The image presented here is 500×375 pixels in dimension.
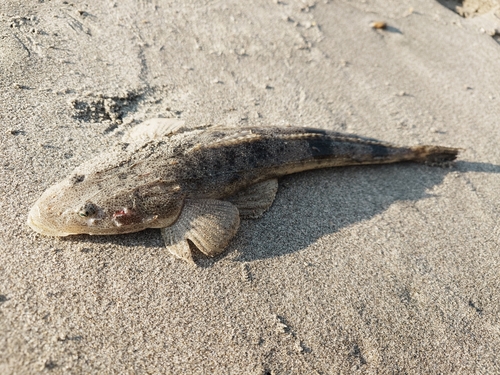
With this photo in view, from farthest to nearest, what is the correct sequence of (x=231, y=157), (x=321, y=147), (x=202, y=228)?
1. (x=321, y=147)
2. (x=231, y=157)
3. (x=202, y=228)

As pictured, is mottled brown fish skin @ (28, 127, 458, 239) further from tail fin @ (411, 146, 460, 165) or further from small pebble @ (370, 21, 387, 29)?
small pebble @ (370, 21, 387, 29)

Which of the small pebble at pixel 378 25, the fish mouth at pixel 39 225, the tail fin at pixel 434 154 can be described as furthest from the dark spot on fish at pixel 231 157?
the small pebble at pixel 378 25

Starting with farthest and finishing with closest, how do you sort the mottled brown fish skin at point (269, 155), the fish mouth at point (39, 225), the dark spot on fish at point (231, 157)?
the dark spot on fish at point (231, 157)
the mottled brown fish skin at point (269, 155)
the fish mouth at point (39, 225)

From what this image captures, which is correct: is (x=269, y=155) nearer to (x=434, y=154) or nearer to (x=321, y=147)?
(x=321, y=147)

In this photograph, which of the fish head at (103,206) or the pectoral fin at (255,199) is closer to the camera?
the fish head at (103,206)

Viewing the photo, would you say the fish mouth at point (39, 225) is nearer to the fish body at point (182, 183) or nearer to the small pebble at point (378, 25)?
the fish body at point (182, 183)

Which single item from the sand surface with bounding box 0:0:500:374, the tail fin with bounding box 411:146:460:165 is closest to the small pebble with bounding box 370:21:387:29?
the sand surface with bounding box 0:0:500:374

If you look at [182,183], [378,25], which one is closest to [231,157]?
[182,183]
